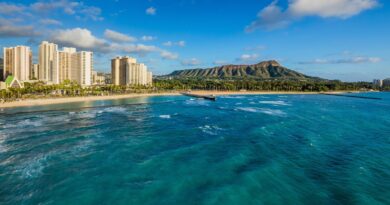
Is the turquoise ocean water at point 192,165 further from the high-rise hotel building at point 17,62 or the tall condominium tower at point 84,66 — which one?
the high-rise hotel building at point 17,62

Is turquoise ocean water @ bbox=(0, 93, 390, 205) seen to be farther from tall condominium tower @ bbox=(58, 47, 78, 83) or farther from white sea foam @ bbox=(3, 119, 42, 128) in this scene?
tall condominium tower @ bbox=(58, 47, 78, 83)

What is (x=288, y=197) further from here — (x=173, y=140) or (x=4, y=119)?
(x=4, y=119)

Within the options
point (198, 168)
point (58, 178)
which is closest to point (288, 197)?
point (198, 168)

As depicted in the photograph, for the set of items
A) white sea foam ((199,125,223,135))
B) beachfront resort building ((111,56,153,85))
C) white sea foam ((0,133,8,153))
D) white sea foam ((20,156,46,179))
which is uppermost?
beachfront resort building ((111,56,153,85))

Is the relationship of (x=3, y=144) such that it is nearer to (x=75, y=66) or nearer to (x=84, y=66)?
(x=84, y=66)

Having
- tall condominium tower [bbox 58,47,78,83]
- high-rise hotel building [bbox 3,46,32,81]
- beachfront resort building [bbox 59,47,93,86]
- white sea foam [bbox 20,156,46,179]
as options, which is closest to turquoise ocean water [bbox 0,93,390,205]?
white sea foam [bbox 20,156,46,179]
